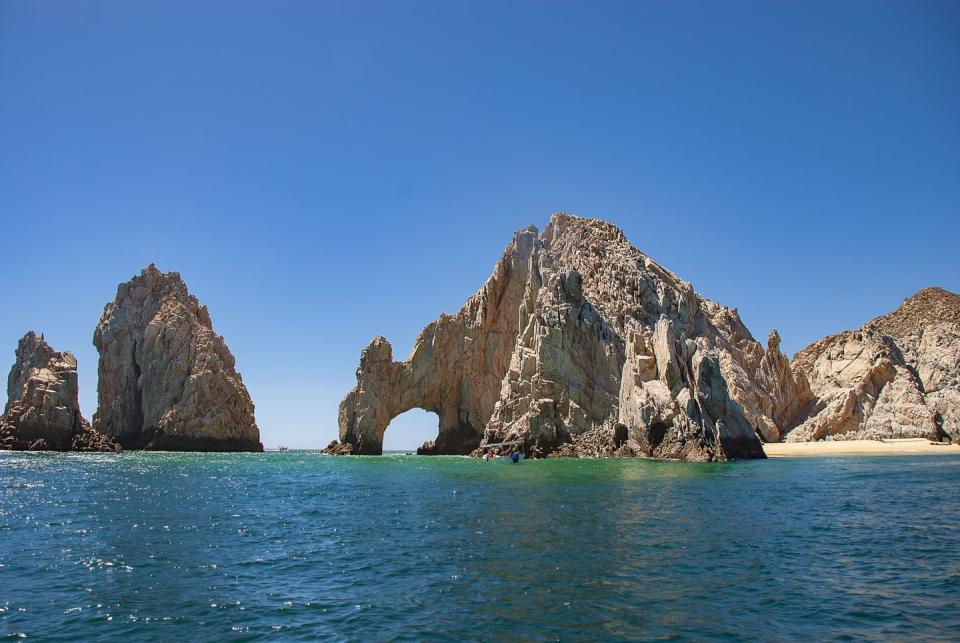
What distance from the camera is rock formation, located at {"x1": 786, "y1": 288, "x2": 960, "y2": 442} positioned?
76.8 metres

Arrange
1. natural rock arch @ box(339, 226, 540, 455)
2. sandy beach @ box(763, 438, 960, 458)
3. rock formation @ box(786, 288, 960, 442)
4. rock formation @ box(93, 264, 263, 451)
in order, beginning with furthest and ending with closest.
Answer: rock formation @ box(93, 264, 263, 451), natural rock arch @ box(339, 226, 540, 455), rock formation @ box(786, 288, 960, 442), sandy beach @ box(763, 438, 960, 458)

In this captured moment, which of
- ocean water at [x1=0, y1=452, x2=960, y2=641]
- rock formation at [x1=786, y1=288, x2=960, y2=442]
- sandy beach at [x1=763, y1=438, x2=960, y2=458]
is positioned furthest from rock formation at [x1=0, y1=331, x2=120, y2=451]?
rock formation at [x1=786, y1=288, x2=960, y2=442]

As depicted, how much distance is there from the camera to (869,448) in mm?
69375

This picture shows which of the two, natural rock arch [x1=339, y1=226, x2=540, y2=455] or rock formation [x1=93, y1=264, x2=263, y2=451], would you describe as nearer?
natural rock arch [x1=339, y1=226, x2=540, y2=455]

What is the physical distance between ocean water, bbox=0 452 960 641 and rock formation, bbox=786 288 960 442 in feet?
178

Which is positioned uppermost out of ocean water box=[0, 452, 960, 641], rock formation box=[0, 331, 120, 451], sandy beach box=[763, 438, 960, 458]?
rock formation box=[0, 331, 120, 451]

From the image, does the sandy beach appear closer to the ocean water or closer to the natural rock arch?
the ocean water

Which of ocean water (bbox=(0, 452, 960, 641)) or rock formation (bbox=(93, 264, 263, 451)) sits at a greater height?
rock formation (bbox=(93, 264, 263, 451))

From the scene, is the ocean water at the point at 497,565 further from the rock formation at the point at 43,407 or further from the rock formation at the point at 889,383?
the rock formation at the point at 43,407

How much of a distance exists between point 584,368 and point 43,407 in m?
75.0

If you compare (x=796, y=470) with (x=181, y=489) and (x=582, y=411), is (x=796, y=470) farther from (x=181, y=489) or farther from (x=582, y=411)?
(x=181, y=489)

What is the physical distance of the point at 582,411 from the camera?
66.4 m

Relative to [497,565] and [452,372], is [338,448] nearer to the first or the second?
[452,372]

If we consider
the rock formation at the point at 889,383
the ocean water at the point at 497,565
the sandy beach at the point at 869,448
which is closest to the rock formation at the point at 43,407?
the ocean water at the point at 497,565
